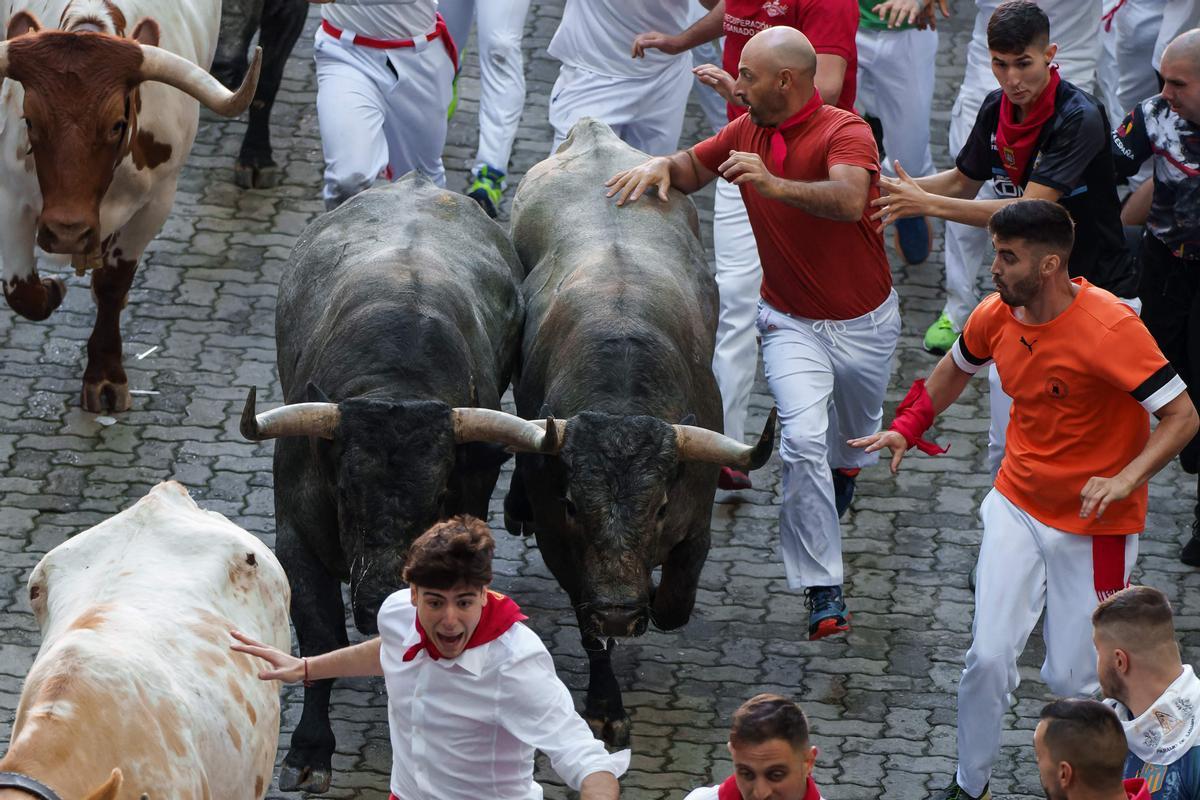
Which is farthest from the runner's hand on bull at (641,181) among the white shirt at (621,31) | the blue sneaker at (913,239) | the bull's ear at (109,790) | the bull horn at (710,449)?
the bull's ear at (109,790)

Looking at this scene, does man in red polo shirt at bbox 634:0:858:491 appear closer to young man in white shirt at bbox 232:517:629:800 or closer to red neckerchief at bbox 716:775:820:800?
young man in white shirt at bbox 232:517:629:800

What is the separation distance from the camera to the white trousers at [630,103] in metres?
11.0

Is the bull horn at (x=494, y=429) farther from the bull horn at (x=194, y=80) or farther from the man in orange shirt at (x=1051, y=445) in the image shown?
the bull horn at (x=194, y=80)

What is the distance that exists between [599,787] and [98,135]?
17.8ft

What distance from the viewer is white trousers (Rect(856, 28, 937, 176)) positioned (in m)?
11.4

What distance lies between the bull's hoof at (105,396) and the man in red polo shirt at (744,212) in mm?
3157

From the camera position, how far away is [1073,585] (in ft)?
23.5

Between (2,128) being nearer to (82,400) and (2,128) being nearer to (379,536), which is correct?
(82,400)

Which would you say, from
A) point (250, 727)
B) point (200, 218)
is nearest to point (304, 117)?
point (200, 218)

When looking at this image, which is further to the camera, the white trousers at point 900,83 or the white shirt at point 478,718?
the white trousers at point 900,83

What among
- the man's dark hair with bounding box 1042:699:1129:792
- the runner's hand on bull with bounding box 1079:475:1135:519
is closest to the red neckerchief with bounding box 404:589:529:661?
the man's dark hair with bounding box 1042:699:1129:792

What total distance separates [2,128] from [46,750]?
5.39 metres

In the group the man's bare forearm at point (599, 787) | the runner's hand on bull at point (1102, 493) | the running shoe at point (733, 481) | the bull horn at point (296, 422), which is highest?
the running shoe at point (733, 481)

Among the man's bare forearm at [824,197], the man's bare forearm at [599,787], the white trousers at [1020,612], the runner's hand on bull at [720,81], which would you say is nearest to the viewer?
the man's bare forearm at [599,787]
